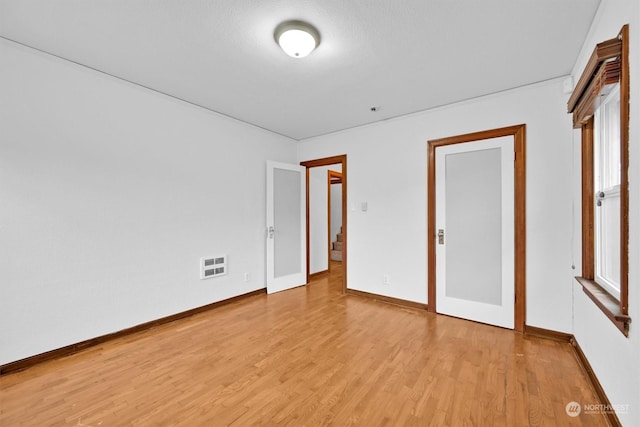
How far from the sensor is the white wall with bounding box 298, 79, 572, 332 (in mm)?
2607

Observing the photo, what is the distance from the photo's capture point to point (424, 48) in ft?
7.23

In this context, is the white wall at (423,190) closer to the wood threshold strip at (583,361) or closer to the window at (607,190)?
the wood threshold strip at (583,361)

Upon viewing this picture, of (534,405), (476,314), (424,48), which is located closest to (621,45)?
(424,48)

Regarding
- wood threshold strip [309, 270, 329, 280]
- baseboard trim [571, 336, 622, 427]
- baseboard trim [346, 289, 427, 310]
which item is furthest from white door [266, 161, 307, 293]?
baseboard trim [571, 336, 622, 427]

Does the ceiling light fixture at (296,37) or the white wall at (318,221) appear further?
the white wall at (318,221)

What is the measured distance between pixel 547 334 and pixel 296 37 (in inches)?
141

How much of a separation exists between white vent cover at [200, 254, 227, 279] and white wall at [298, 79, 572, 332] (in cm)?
188

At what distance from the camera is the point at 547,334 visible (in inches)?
104

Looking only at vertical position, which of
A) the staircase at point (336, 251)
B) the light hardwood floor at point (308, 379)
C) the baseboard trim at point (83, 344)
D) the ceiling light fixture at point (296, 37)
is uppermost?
the ceiling light fixture at point (296, 37)

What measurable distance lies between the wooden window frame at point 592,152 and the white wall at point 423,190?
1.31ft

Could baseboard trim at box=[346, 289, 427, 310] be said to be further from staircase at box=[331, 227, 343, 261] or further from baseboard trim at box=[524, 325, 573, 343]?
staircase at box=[331, 227, 343, 261]

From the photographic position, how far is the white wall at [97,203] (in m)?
2.14

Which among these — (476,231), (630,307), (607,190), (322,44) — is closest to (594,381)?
(630,307)

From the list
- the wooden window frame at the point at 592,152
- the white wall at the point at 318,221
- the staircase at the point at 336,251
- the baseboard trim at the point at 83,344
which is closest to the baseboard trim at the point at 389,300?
the white wall at the point at 318,221
